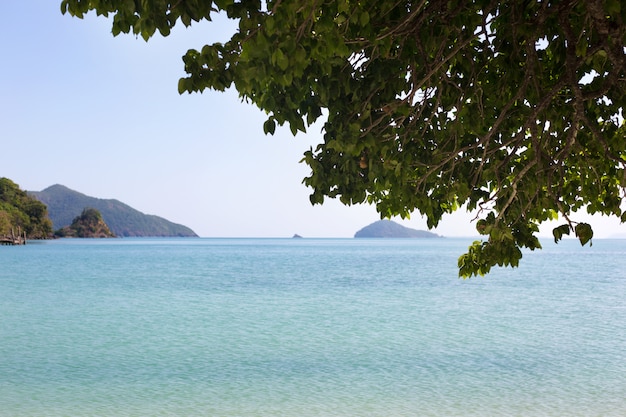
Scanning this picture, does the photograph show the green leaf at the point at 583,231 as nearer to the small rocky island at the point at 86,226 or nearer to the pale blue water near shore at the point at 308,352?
the pale blue water near shore at the point at 308,352

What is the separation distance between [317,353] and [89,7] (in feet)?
48.2

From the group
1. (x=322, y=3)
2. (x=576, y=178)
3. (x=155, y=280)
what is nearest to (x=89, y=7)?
(x=322, y=3)

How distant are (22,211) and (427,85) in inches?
4995

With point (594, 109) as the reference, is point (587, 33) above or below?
above

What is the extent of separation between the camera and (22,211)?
12012 centimetres

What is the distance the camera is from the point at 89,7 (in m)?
4.15

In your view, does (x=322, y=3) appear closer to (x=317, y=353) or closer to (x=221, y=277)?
(x=317, y=353)

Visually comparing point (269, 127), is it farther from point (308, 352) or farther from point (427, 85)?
point (308, 352)

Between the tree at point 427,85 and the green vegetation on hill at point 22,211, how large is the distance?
114868 millimetres

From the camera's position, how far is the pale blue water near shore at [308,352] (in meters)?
12.2

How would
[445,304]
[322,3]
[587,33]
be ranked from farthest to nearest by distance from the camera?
[445,304], [587,33], [322,3]

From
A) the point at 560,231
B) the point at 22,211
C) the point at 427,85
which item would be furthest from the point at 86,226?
the point at 560,231

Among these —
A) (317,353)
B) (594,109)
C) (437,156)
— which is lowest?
(317,353)

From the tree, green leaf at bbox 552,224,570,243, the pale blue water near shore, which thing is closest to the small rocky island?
the pale blue water near shore
